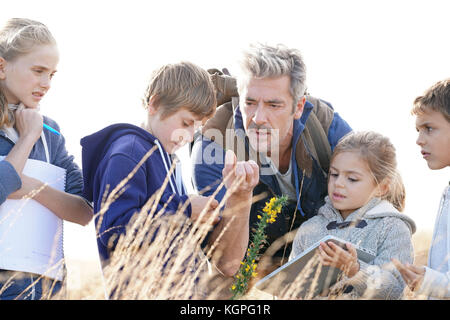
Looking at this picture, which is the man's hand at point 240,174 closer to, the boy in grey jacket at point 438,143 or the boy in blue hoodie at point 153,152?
the boy in blue hoodie at point 153,152

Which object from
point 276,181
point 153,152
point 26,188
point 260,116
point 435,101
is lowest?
point 276,181

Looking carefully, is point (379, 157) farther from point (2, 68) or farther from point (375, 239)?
point (2, 68)

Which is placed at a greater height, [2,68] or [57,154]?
[2,68]

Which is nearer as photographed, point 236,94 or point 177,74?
point 177,74

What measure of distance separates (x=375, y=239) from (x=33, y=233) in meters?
2.39

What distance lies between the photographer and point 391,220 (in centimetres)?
446

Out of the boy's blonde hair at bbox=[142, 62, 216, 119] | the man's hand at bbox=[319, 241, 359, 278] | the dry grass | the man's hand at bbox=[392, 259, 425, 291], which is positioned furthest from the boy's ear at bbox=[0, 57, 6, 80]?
the man's hand at bbox=[392, 259, 425, 291]

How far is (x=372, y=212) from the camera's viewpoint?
454 centimetres

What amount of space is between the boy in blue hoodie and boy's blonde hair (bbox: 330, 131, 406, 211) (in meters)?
1.27

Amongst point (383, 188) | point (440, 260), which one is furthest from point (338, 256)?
point (383, 188)
